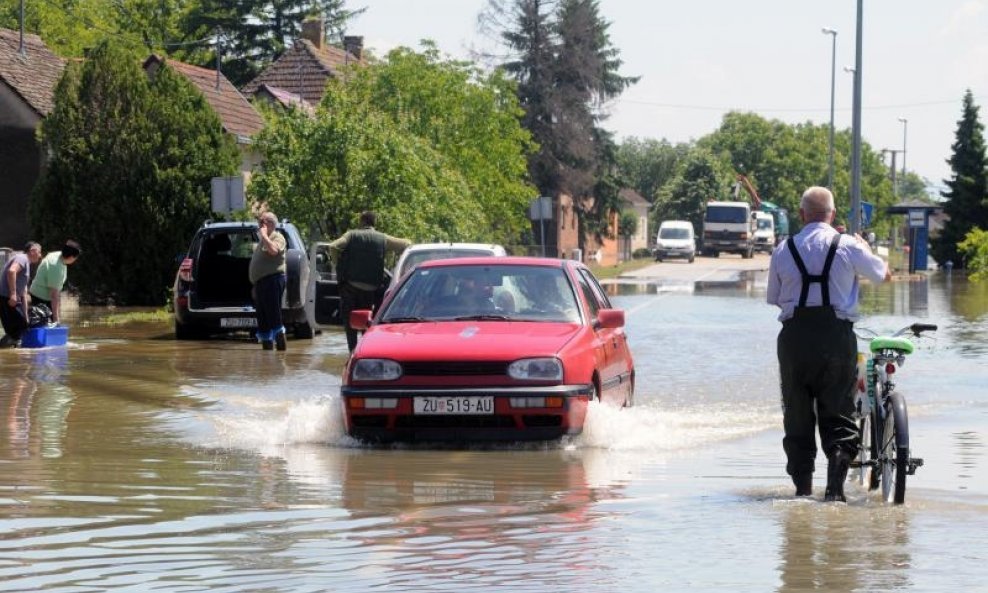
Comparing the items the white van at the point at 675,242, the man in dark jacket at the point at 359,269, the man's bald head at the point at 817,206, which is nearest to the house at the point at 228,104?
the white van at the point at 675,242

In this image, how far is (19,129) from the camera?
52.3m

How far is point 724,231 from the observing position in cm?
9312

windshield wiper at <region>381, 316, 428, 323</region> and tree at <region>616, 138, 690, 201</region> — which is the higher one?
tree at <region>616, 138, 690, 201</region>

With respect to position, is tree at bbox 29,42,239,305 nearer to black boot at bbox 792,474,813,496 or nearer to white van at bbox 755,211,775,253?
black boot at bbox 792,474,813,496

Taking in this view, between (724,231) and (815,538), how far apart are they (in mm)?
84639

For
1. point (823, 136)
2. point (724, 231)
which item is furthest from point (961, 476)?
point (823, 136)

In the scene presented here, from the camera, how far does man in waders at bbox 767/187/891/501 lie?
34.1 ft

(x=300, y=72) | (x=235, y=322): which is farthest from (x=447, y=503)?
(x=300, y=72)

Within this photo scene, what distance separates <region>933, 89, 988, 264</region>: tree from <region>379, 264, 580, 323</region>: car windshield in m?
71.0

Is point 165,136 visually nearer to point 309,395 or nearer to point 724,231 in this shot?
point 309,395

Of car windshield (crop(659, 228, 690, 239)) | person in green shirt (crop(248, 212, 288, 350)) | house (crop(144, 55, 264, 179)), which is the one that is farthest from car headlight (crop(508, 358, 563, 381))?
car windshield (crop(659, 228, 690, 239))

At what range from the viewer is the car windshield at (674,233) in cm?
8631

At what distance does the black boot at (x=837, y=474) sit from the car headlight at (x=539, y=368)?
2.76 meters

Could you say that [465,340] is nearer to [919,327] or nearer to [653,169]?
[919,327]
